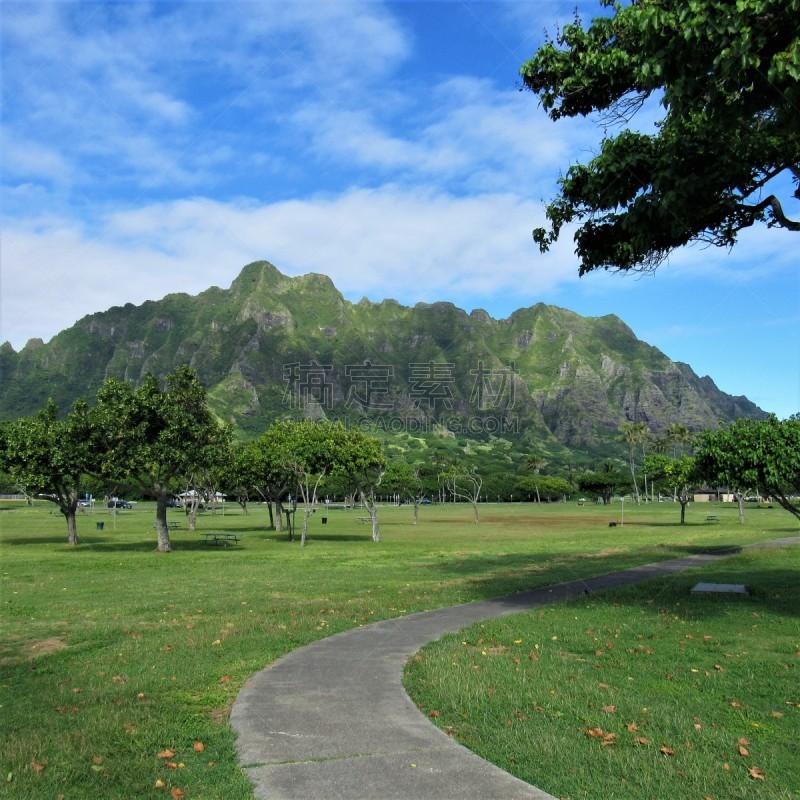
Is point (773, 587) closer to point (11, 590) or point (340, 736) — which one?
point (340, 736)

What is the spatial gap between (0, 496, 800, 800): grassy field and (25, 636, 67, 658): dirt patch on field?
0.15ft

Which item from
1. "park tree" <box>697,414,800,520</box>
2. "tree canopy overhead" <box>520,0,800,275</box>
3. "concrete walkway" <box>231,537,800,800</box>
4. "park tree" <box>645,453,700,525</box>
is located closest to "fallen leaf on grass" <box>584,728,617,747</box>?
"concrete walkway" <box>231,537,800,800</box>

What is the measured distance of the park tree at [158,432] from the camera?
33500 mm

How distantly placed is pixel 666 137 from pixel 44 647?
589 inches

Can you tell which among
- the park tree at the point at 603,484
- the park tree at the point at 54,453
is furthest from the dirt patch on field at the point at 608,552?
the park tree at the point at 603,484

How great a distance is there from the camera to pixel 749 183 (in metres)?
12.7

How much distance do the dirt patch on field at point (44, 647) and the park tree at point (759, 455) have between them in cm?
2046

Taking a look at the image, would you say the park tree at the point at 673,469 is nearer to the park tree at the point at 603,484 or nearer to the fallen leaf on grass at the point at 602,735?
the fallen leaf on grass at the point at 602,735

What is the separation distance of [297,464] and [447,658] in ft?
103

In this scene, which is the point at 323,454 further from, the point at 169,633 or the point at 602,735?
the point at 602,735

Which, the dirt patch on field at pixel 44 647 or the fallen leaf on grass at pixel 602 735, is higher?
the fallen leaf on grass at pixel 602 735

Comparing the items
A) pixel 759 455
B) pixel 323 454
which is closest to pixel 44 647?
pixel 759 455

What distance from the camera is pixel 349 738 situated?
22.6ft

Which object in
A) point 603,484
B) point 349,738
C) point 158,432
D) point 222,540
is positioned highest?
point 158,432
